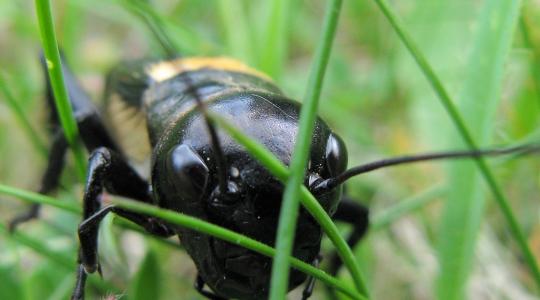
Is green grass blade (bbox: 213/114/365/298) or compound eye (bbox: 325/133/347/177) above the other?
compound eye (bbox: 325/133/347/177)

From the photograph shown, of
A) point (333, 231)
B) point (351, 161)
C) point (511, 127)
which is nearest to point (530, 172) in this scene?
point (511, 127)

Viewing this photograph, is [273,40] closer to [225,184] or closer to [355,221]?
[355,221]

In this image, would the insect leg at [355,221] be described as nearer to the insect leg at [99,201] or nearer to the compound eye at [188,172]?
the insect leg at [99,201]

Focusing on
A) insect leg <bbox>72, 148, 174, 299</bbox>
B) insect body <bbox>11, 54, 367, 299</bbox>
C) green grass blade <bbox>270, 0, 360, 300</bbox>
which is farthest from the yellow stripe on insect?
green grass blade <bbox>270, 0, 360, 300</bbox>

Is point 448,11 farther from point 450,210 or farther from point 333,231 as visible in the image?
point 333,231

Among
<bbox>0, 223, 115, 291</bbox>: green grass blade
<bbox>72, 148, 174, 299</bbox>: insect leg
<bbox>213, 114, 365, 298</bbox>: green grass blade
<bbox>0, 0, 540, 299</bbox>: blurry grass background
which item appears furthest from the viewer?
<bbox>0, 0, 540, 299</bbox>: blurry grass background

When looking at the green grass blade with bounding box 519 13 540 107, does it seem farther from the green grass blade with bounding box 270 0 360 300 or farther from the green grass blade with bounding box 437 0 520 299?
the green grass blade with bounding box 270 0 360 300

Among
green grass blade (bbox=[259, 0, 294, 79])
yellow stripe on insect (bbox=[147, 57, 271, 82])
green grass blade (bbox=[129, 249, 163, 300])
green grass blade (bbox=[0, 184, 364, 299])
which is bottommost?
green grass blade (bbox=[129, 249, 163, 300])
